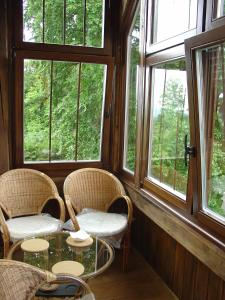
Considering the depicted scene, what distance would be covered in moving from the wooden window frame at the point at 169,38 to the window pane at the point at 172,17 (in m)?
0.04

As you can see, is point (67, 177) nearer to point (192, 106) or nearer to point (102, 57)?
point (102, 57)

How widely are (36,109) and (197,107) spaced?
5.84 ft

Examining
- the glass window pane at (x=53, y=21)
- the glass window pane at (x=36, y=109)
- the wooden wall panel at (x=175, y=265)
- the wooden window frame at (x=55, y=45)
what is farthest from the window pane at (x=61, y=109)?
the wooden wall panel at (x=175, y=265)

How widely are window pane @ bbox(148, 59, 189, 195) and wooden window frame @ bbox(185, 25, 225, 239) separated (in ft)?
0.86

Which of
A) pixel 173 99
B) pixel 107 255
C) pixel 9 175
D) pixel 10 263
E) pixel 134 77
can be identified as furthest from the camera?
pixel 134 77

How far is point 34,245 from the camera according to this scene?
2.23m

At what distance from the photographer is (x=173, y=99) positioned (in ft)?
8.36

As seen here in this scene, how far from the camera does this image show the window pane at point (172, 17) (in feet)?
7.35

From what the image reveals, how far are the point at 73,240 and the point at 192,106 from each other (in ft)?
4.07

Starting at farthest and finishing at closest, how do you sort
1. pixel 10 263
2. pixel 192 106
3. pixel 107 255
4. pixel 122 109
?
pixel 122 109, pixel 107 255, pixel 192 106, pixel 10 263

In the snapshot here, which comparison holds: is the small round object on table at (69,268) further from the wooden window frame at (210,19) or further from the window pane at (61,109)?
the wooden window frame at (210,19)

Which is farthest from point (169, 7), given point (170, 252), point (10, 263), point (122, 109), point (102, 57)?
point (10, 263)

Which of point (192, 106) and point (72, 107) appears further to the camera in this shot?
point (72, 107)

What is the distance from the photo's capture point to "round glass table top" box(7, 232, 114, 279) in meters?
2.06
